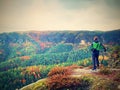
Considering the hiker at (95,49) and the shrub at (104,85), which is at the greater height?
the hiker at (95,49)

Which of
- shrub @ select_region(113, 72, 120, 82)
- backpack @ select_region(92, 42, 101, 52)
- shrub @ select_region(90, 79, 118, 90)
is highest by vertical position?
backpack @ select_region(92, 42, 101, 52)

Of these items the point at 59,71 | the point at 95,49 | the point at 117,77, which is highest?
the point at 95,49

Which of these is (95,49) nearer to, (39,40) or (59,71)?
(59,71)

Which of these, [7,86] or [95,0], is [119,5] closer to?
[95,0]

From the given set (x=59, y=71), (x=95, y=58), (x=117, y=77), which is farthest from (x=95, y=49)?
(x=59, y=71)

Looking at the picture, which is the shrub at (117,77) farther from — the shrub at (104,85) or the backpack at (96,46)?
the backpack at (96,46)

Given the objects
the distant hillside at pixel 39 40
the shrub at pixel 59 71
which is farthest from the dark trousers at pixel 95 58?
the shrub at pixel 59 71

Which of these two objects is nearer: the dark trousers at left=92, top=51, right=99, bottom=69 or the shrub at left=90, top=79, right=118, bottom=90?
the shrub at left=90, top=79, right=118, bottom=90

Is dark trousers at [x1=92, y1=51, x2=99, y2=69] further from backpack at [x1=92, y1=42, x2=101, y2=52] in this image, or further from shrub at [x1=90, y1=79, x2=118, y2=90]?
shrub at [x1=90, y1=79, x2=118, y2=90]

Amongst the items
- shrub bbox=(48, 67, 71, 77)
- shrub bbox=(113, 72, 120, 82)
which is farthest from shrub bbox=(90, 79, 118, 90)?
shrub bbox=(48, 67, 71, 77)

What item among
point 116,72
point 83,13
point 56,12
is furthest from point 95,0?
point 116,72

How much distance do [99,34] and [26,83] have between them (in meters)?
1.60

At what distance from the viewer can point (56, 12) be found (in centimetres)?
517

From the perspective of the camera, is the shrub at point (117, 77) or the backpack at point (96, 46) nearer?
the shrub at point (117, 77)
